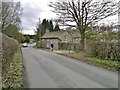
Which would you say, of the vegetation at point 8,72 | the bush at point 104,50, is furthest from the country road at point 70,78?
the bush at point 104,50

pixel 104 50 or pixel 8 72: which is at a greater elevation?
pixel 104 50

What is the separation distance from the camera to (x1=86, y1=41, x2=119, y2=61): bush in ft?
52.6

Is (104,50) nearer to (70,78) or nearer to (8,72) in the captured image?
(70,78)

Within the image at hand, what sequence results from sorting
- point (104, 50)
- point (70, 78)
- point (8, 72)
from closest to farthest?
point (70, 78) < point (8, 72) < point (104, 50)

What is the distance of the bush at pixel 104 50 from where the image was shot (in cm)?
1602

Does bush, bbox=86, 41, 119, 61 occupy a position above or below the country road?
above

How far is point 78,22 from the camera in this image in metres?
32.2

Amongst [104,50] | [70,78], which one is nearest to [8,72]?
[70,78]

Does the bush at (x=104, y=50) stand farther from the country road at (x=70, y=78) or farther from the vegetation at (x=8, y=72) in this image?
the vegetation at (x=8, y=72)

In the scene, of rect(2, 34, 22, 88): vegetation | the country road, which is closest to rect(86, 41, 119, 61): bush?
the country road

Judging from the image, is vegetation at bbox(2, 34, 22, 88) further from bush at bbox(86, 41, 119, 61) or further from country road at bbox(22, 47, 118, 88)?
bush at bbox(86, 41, 119, 61)

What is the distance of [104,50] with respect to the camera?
17.6 m

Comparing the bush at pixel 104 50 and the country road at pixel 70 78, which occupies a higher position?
the bush at pixel 104 50

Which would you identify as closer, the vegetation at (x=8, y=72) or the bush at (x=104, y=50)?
the vegetation at (x=8, y=72)
